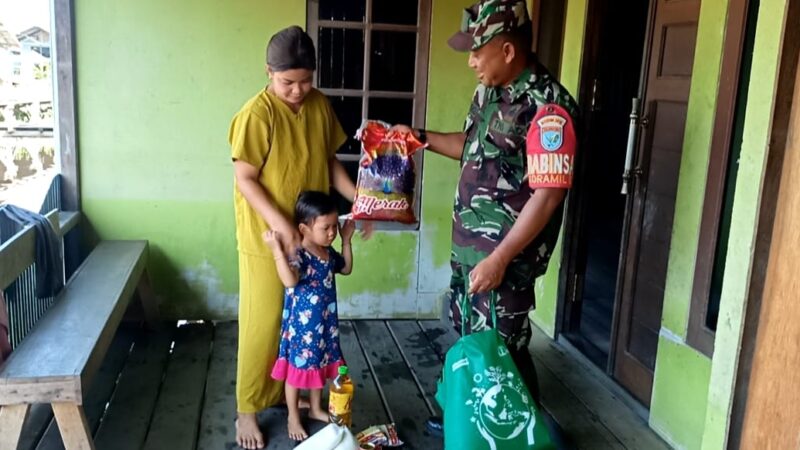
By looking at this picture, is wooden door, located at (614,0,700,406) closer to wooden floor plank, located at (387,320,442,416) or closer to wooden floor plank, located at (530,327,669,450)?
wooden floor plank, located at (530,327,669,450)

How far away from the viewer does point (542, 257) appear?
91.0 inches

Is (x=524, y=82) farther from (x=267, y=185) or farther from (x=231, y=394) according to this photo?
(x=231, y=394)

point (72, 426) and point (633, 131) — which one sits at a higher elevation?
point (633, 131)

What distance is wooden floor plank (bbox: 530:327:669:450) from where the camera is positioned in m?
2.64

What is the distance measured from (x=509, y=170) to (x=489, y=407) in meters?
0.78

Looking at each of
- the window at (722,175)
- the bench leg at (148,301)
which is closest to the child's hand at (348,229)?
the window at (722,175)

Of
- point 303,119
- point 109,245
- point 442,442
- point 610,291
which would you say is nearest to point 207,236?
point 109,245

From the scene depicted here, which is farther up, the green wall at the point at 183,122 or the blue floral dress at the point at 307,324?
the green wall at the point at 183,122

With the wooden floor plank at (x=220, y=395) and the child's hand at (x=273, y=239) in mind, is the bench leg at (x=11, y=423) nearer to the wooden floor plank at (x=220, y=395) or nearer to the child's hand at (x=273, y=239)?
the wooden floor plank at (x=220, y=395)

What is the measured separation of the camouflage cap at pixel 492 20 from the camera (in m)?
2.14

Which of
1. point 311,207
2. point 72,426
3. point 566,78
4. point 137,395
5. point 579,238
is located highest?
point 566,78

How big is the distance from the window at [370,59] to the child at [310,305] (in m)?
1.36

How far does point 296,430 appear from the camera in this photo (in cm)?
253

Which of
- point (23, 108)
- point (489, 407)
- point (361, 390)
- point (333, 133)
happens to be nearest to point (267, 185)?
point (333, 133)
